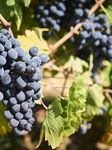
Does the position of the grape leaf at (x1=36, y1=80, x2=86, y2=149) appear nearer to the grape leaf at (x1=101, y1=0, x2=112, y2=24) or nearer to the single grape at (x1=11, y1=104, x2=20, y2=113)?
the single grape at (x1=11, y1=104, x2=20, y2=113)

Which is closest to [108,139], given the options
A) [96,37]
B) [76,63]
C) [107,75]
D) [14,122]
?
[107,75]

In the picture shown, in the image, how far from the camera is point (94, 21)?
5.03 feet

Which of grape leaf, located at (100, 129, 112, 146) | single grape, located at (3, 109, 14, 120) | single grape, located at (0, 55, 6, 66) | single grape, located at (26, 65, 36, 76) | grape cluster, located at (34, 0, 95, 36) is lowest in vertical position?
grape leaf, located at (100, 129, 112, 146)

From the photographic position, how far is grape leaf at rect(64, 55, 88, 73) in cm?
167

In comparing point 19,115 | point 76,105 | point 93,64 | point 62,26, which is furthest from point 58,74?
point 19,115

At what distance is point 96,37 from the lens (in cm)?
146

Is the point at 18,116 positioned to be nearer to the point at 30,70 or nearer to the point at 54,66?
the point at 30,70

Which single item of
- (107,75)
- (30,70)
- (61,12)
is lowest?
(107,75)

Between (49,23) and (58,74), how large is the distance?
0.66m

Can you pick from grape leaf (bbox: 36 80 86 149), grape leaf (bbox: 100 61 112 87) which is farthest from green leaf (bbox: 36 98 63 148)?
grape leaf (bbox: 100 61 112 87)

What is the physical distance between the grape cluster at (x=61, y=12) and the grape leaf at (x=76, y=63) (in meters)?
0.29

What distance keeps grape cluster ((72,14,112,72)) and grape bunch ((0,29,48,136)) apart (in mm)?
632

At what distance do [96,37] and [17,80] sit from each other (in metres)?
0.85

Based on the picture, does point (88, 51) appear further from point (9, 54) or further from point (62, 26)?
point (9, 54)
